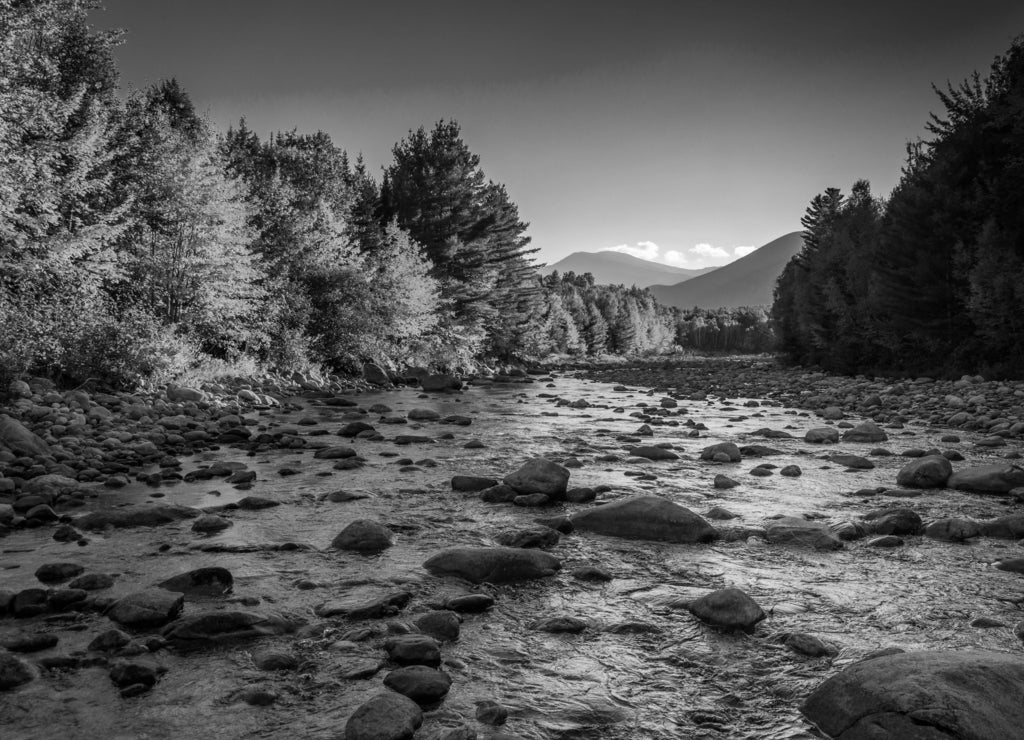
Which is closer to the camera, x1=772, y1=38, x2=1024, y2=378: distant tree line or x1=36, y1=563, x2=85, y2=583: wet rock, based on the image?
x1=36, y1=563, x2=85, y2=583: wet rock

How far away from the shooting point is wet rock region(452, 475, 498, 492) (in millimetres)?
8109

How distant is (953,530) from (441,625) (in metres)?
5.04

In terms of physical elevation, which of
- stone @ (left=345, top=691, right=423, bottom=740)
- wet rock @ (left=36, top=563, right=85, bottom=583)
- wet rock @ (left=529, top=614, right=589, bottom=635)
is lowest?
wet rock @ (left=529, top=614, right=589, bottom=635)

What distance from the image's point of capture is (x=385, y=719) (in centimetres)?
281

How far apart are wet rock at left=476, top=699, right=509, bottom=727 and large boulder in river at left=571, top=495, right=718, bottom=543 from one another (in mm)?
3260

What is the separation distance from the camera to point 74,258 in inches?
672

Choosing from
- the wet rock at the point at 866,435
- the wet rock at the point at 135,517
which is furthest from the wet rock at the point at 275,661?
the wet rock at the point at 866,435

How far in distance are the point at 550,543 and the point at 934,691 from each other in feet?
11.4

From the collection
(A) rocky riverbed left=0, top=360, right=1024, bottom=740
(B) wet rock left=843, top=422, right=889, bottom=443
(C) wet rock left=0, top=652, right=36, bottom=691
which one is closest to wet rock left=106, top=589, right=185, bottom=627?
(A) rocky riverbed left=0, top=360, right=1024, bottom=740

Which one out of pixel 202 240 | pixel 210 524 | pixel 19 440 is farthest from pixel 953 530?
pixel 202 240

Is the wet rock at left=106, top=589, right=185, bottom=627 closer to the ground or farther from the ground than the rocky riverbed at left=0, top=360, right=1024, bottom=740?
farther from the ground

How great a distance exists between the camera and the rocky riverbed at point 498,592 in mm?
2992

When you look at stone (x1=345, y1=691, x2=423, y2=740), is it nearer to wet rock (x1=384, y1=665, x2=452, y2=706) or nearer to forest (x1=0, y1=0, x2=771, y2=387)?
wet rock (x1=384, y1=665, x2=452, y2=706)

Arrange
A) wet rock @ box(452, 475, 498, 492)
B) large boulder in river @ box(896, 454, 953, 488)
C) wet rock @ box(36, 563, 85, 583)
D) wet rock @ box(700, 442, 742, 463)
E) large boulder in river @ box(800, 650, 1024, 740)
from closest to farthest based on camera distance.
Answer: large boulder in river @ box(800, 650, 1024, 740), wet rock @ box(36, 563, 85, 583), large boulder in river @ box(896, 454, 953, 488), wet rock @ box(452, 475, 498, 492), wet rock @ box(700, 442, 742, 463)
